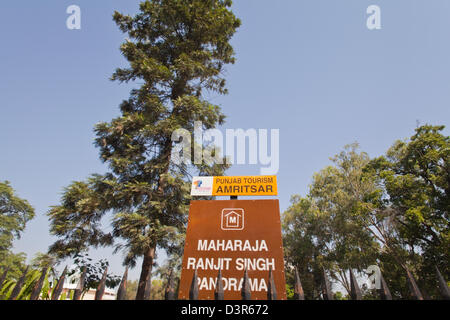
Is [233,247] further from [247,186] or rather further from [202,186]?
[202,186]

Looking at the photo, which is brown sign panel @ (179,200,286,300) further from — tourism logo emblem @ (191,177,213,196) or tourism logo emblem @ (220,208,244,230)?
tourism logo emblem @ (191,177,213,196)

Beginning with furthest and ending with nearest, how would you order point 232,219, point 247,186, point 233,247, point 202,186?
point 202,186 < point 247,186 < point 232,219 < point 233,247

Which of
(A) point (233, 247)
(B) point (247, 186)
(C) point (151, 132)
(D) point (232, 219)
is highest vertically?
(C) point (151, 132)

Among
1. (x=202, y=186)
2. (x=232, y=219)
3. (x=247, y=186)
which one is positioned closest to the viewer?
(x=232, y=219)

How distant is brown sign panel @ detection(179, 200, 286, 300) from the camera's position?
18.5 ft

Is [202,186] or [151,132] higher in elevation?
[151,132]

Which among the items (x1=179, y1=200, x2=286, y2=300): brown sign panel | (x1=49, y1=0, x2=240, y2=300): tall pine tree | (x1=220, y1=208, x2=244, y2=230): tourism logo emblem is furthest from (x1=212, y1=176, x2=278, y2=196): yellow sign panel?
(x1=49, y1=0, x2=240, y2=300): tall pine tree

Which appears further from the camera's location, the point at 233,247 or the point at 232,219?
the point at 232,219

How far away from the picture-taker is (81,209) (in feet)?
30.9

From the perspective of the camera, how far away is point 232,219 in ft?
21.4

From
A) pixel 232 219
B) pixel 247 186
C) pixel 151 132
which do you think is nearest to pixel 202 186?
pixel 247 186

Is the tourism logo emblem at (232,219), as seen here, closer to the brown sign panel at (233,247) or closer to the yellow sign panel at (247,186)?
the brown sign panel at (233,247)
